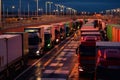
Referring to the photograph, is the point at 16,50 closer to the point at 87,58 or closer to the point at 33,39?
the point at 87,58

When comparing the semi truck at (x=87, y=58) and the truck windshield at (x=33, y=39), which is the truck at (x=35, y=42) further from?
the semi truck at (x=87, y=58)

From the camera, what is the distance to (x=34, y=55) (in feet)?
136

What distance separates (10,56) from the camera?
27078 millimetres

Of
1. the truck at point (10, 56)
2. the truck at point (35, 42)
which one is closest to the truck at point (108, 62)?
the truck at point (10, 56)

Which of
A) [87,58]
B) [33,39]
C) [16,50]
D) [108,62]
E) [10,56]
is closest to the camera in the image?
[108,62]

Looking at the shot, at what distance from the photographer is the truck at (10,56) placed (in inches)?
979

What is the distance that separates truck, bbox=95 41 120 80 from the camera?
16375mm

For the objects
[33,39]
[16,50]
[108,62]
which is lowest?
[16,50]

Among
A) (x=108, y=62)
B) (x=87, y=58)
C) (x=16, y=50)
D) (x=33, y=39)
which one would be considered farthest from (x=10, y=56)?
(x=33, y=39)

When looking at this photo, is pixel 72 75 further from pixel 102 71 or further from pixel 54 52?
pixel 54 52

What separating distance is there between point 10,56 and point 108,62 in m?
11.3

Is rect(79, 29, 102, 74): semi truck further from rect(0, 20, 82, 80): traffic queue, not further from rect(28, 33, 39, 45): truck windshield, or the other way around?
rect(28, 33, 39, 45): truck windshield

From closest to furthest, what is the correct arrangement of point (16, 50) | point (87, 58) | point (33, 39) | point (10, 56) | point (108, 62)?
point (108, 62) → point (87, 58) → point (10, 56) → point (16, 50) → point (33, 39)

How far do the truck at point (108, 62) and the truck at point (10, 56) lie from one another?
746 cm
